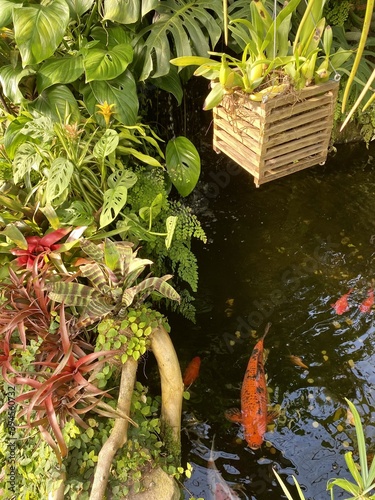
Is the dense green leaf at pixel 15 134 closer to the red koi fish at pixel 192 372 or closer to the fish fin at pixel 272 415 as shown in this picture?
the red koi fish at pixel 192 372

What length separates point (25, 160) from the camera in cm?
286

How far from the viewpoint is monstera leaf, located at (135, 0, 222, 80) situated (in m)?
2.92

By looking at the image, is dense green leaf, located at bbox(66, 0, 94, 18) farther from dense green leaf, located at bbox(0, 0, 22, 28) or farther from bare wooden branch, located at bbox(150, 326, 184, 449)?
bare wooden branch, located at bbox(150, 326, 184, 449)

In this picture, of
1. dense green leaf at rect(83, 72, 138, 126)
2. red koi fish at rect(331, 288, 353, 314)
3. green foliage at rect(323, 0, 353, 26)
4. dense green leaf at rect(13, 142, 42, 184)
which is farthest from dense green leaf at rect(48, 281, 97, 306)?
green foliage at rect(323, 0, 353, 26)

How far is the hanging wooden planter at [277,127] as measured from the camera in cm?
219

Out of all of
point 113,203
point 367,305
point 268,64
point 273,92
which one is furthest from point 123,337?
point 367,305

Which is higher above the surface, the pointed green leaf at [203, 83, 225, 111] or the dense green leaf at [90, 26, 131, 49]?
the pointed green leaf at [203, 83, 225, 111]

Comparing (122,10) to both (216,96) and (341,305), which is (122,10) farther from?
(341,305)

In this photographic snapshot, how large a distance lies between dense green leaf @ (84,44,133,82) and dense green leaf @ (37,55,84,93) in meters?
0.14

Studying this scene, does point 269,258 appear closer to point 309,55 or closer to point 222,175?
point 222,175

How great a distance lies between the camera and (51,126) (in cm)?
289

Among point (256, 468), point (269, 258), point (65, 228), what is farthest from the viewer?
point (269, 258)

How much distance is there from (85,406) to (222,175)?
2.87 metres

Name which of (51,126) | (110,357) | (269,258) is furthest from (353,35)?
(110,357)
